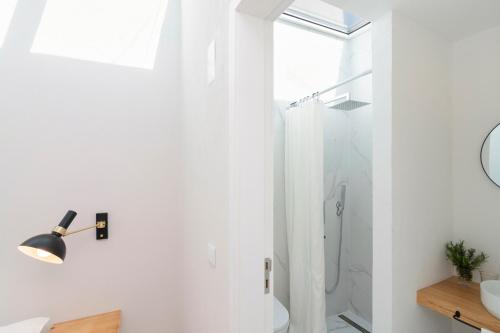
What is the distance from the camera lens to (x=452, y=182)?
1.55m

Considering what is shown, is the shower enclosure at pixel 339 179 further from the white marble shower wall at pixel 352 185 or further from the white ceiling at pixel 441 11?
the white ceiling at pixel 441 11

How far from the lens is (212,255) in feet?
3.69

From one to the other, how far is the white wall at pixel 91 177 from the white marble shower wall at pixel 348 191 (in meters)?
0.91

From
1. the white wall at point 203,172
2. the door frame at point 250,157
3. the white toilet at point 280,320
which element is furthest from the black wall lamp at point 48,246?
the white toilet at point 280,320

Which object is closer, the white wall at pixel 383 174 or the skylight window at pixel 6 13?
the white wall at pixel 383 174

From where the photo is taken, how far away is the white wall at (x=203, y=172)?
1021 mm

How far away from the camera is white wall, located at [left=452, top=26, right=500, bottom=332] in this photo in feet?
4.62

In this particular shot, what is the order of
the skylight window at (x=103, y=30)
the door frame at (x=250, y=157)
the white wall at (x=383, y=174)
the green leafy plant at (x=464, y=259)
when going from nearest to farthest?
the door frame at (x=250, y=157), the white wall at (x=383, y=174), the green leafy plant at (x=464, y=259), the skylight window at (x=103, y=30)

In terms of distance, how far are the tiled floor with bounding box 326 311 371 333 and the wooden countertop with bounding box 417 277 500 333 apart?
1.14 m

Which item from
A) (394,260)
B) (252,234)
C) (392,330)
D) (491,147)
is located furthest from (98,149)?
(491,147)

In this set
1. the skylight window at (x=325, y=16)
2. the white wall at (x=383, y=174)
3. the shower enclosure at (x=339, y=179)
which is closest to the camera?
the white wall at (x=383, y=174)

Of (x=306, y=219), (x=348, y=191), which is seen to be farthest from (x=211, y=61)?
(x=348, y=191)

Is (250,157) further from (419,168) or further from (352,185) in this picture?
(352,185)

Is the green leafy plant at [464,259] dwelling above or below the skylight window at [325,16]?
below
